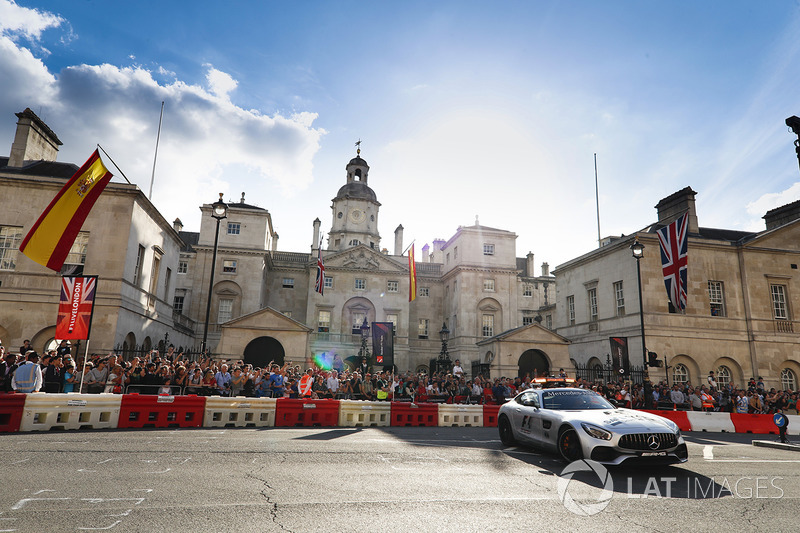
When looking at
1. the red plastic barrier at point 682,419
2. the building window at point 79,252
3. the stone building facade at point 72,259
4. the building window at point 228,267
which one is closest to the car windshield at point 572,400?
the red plastic barrier at point 682,419

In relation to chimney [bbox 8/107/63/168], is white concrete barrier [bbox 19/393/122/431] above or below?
below

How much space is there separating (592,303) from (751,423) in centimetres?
1585

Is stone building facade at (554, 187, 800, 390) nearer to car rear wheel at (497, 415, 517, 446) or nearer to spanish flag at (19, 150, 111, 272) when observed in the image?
car rear wheel at (497, 415, 517, 446)

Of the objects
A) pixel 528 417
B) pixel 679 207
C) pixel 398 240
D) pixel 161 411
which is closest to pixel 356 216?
pixel 398 240

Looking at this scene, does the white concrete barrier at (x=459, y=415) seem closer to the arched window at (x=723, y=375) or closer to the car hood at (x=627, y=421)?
the car hood at (x=627, y=421)

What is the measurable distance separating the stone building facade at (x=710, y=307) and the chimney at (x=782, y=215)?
0.23 m

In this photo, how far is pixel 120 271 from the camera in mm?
23031

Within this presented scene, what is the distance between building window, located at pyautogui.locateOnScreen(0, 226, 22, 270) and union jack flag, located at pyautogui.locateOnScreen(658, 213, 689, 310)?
31.3 m

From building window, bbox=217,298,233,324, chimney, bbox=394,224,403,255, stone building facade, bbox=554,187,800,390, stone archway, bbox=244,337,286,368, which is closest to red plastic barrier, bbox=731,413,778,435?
stone building facade, bbox=554,187,800,390

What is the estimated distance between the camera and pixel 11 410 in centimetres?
1073

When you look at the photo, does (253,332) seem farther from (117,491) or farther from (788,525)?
(788,525)

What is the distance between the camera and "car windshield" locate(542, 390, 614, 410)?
9383 millimetres

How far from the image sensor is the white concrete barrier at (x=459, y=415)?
15.7 meters

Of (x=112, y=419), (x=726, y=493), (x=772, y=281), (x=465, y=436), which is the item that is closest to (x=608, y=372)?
(x=772, y=281)
